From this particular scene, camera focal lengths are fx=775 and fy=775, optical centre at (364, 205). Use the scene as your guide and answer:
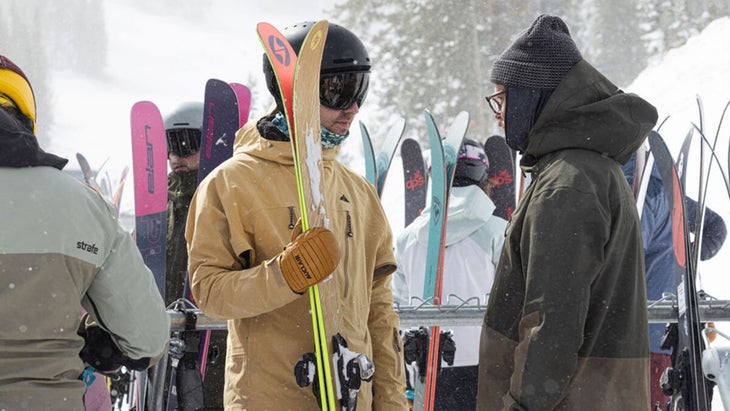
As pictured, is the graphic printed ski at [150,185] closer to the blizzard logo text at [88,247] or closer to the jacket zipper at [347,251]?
the jacket zipper at [347,251]

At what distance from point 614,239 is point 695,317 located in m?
1.17

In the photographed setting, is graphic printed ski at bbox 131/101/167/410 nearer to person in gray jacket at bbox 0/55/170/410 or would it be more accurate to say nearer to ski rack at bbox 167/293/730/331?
ski rack at bbox 167/293/730/331

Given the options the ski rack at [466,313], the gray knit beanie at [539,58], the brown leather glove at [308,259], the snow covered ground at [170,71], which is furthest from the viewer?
the snow covered ground at [170,71]

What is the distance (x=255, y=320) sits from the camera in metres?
1.93

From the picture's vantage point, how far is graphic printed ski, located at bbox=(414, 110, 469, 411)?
3365 millimetres

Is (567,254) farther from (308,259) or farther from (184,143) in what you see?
(184,143)

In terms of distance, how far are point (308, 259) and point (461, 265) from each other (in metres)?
2.04

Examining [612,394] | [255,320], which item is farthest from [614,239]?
[255,320]

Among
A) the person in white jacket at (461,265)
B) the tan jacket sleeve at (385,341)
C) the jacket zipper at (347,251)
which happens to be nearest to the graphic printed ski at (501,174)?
the person in white jacket at (461,265)

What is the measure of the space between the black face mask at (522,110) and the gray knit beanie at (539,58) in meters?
0.02

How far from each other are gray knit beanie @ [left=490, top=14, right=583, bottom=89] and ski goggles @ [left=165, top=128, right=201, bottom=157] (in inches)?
74.6

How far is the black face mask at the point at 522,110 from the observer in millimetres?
1915

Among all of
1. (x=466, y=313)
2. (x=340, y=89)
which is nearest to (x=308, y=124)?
(x=340, y=89)

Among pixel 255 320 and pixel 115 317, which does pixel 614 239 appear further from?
pixel 115 317
